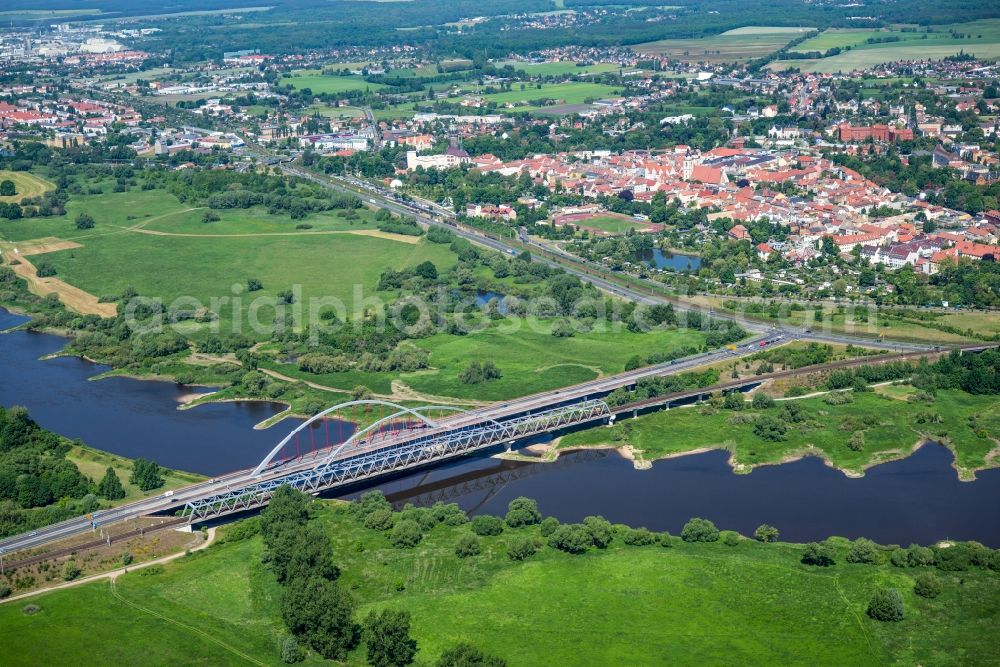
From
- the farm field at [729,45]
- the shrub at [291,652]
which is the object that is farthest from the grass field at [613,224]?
the farm field at [729,45]

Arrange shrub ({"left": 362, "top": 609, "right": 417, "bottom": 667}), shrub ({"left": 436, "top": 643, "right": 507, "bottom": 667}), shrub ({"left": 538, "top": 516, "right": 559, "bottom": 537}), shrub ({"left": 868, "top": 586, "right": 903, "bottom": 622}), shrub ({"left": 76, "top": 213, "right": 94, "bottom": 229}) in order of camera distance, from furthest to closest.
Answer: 1. shrub ({"left": 76, "top": 213, "right": 94, "bottom": 229})
2. shrub ({"left": 538, "top": 516, "right": 559, "bottom": 537})
3. shrub ({"left": 868, "top": 586, "right": 903, "bottom": 622})
4. shrub ({"left": 362, "top": 609, "right": 417, "bottom": 667})
5. shrub ({"left": 436, "top": 643, "right": 507, "bottom": 667})

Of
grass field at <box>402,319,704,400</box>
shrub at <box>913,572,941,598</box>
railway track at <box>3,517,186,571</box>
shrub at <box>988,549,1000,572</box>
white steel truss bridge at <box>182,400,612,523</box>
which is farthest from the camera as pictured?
grass field at <box>402,319,704,400</box>

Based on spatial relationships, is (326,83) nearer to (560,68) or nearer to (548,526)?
(560,68)

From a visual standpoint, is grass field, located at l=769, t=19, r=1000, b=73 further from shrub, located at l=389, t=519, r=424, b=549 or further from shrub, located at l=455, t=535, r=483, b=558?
shrub, located at l=455, t=535, r=483, b=558

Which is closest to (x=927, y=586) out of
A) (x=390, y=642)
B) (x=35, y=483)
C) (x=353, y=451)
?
(x=390, y=642)

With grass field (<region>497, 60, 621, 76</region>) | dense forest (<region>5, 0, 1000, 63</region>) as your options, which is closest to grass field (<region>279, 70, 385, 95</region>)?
dense forest (<region>5, 0, 1000, 63</region>)

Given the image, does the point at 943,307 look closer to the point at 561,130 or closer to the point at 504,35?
the point at 561,130
